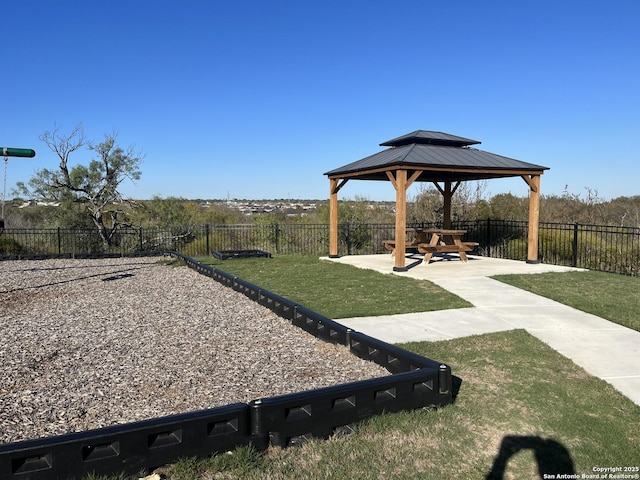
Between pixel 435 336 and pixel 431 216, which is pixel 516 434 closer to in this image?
pixel 435 336

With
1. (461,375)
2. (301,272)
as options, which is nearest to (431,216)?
(301,272)

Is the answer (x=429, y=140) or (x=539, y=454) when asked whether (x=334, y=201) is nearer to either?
(x=429, y=140)

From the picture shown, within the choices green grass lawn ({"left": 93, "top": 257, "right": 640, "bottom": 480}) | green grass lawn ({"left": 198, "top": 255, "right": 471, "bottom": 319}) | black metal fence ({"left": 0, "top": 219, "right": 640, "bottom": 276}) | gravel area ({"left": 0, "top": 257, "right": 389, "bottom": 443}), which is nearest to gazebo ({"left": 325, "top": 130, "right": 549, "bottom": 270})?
green grass lawn ({"left": 198, "top": 255, "right": 471, "bottom": 319})

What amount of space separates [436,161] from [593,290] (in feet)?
16.2

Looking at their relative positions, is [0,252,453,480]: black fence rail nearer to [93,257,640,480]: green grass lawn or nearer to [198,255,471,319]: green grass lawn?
[93,257,640,480]: green grass lawn

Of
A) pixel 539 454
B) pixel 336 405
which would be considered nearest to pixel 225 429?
pixel 336 405

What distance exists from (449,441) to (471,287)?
663 cm

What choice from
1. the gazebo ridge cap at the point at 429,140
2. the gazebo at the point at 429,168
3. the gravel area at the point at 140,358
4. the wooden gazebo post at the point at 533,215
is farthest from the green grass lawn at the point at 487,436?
the gazebo ridge cap at the point at 429,140

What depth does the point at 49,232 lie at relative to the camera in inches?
728

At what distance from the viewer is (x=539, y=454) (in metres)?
3.12

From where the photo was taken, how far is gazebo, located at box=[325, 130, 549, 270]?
12016 mm

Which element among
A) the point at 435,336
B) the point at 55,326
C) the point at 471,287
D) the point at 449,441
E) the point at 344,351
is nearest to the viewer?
the point at 449,441

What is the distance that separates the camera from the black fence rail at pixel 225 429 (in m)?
2.60

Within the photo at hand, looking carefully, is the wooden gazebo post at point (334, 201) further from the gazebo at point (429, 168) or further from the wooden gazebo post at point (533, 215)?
the wooden gazebo post at point (533, 215)
